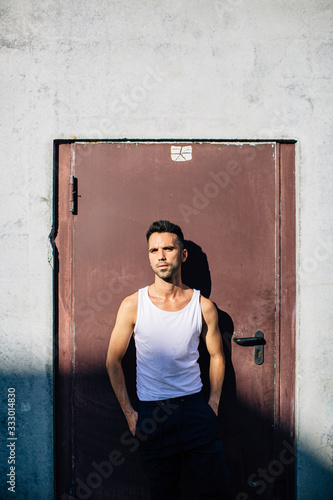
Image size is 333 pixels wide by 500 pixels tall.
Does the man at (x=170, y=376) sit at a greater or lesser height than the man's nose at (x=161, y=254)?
lesser

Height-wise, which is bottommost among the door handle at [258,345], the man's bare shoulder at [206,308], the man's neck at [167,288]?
the door handle at [258,345]

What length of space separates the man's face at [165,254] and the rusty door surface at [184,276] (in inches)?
12.5

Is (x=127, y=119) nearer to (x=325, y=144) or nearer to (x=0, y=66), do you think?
(x=0, y=66)

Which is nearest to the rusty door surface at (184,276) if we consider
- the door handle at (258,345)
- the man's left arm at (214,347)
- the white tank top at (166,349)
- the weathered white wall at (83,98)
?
the door handle at (258,345)

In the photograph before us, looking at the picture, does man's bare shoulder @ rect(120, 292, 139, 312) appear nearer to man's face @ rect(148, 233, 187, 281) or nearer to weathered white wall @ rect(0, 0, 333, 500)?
man's face @ rect(148, 233, 187, 281)

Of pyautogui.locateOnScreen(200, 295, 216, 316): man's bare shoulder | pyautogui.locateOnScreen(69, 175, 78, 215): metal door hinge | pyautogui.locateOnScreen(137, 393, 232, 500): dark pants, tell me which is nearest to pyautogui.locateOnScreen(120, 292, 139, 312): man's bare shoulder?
pyautogui.locateOnScreen(200, 295, 216, 316): man's bare shoulder

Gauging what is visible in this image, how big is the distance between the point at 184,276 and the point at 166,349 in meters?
0.59

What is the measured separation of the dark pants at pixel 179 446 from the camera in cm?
197

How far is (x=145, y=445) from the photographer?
6.53 feet

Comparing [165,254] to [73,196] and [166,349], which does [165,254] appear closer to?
[166,349]

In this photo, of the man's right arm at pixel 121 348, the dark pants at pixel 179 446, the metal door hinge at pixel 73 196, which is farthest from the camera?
the metal door hinge at pixel 73 196

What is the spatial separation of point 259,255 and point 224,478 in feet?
4.65

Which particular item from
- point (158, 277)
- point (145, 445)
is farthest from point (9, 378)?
point (158, 277)

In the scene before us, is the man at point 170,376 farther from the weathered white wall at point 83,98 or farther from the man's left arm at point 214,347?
the weathered white wall at point 83,98
